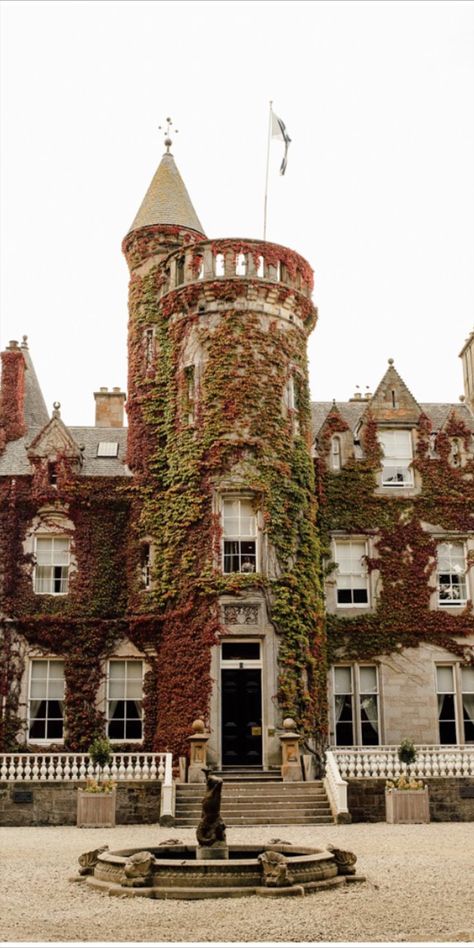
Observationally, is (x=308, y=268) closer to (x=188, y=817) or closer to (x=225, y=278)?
(x=225, y=278)

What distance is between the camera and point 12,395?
34.5 metres

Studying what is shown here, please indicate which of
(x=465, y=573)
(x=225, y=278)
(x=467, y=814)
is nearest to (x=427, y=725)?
(x=465, y=573)

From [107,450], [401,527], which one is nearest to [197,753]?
[401,527]

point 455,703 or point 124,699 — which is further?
point 455,703

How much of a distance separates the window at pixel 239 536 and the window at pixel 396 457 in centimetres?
577

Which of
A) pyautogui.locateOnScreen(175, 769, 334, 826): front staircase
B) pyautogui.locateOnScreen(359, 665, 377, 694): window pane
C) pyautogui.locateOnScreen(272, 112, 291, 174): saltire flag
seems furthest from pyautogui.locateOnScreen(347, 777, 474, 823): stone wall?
pyautogui.locateOnScreen(272, 112, 291, 174): saltire flag

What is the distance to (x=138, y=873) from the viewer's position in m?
12.9

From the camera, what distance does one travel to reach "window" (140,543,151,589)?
3105cm

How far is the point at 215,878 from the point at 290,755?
14.0 metres

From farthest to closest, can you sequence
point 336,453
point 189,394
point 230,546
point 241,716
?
point 336,453
point 189,394
point 230,546
point 241,716

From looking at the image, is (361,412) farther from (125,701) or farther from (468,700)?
(125,701)

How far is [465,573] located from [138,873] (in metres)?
21.3

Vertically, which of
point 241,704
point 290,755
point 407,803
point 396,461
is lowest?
point 407,803

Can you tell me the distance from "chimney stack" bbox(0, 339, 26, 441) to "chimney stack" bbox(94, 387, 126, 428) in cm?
322
